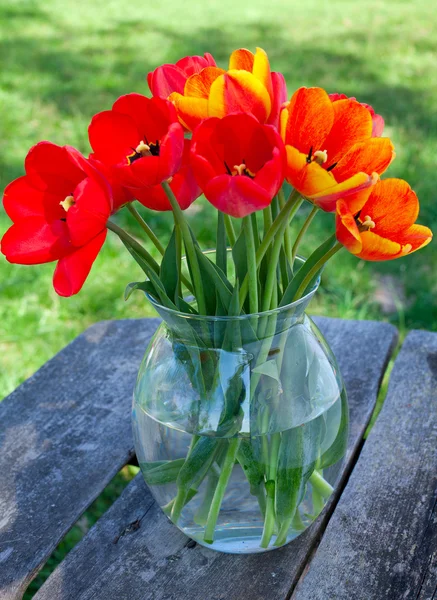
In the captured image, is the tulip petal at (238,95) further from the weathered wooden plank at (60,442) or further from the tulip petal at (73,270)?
the weathered wooden plank at (60,442)

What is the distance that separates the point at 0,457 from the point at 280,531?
371 mm

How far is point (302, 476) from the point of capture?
0.72 m

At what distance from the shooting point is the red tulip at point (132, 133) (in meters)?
0.60

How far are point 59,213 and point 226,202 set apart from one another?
166 millimetres

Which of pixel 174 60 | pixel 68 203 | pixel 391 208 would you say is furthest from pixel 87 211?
pixel 174 60

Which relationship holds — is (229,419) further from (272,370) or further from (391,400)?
(391,400)

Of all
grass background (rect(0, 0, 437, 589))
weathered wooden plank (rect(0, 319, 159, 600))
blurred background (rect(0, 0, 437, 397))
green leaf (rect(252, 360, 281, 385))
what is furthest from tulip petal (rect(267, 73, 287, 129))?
blurred background (rect(0, 0, 437, 397))

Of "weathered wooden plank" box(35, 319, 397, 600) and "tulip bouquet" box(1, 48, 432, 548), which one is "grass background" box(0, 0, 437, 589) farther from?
"tulip bouquet" box(1, 48, 432, 548)

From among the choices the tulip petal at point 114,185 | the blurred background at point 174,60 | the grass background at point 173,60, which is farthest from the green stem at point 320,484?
the blurred background at point 174,60

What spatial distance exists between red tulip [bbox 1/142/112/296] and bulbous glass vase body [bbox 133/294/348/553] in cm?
10

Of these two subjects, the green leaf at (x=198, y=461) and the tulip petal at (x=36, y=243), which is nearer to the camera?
the tulip petal at (x=36, y=243)

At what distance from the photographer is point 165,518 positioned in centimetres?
83

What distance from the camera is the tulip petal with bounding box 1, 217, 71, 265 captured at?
606mm

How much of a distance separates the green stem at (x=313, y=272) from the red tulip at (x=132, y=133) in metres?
0.15
